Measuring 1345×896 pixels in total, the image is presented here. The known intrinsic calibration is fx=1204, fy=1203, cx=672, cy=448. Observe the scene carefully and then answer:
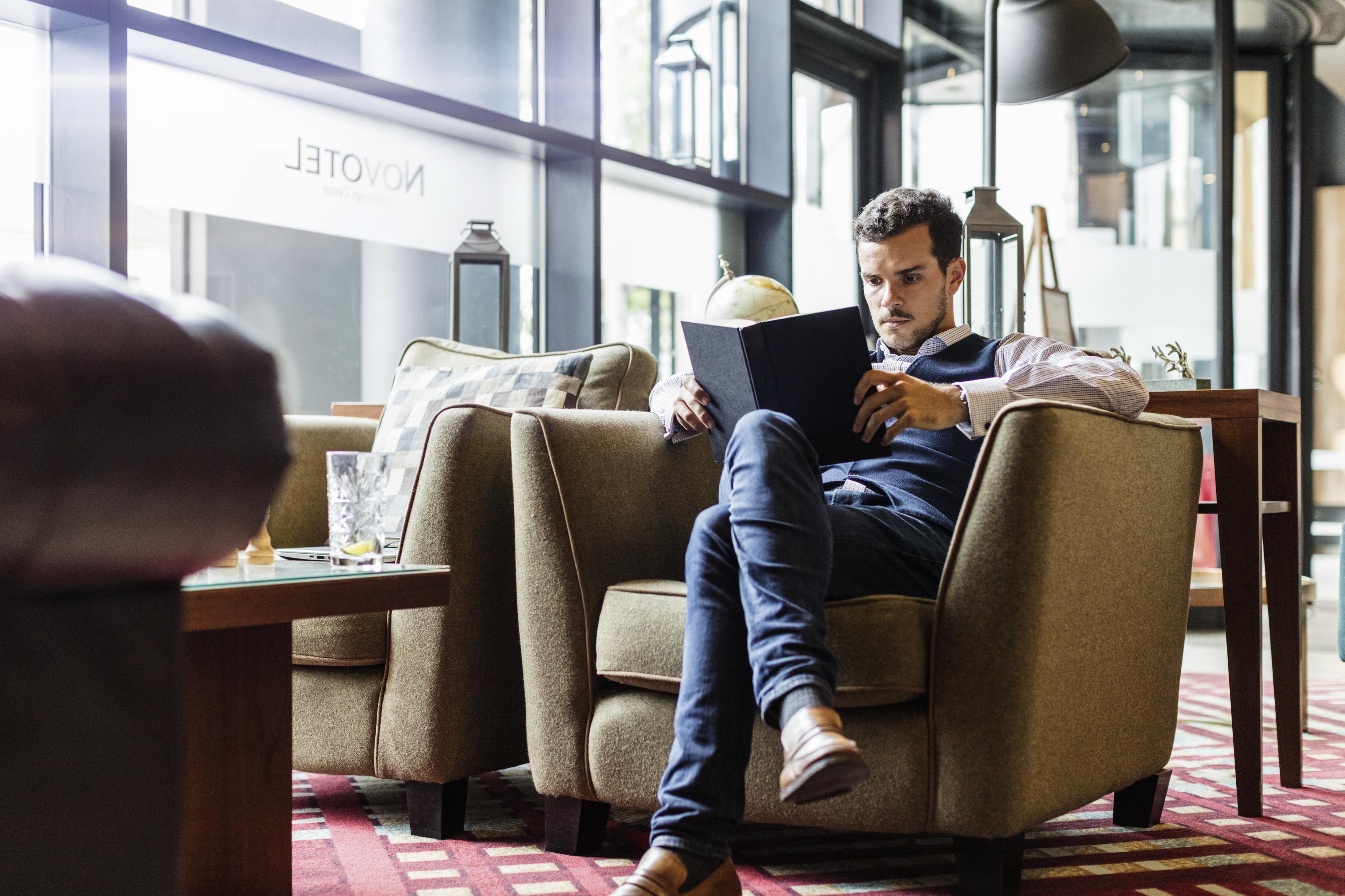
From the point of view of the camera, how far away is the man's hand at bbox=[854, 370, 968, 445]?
5.64ft

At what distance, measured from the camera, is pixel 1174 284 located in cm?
497

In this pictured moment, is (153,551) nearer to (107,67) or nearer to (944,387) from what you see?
(944,387)

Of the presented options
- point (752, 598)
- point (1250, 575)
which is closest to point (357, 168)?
point (752, 598)

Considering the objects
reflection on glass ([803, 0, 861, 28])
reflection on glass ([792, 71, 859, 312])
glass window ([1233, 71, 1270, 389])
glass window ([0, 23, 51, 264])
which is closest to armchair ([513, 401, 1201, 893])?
glass window ([0, 23, 51, 264])

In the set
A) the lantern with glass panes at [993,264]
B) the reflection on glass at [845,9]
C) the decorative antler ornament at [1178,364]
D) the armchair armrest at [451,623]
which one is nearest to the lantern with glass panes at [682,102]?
the reflection on glass at [845,9]

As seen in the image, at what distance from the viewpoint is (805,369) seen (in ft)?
5.61

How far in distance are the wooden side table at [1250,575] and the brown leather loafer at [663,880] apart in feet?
3.66

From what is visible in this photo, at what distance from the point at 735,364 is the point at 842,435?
19 cm

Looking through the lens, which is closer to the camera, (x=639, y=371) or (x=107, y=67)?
(x=639, y=371)

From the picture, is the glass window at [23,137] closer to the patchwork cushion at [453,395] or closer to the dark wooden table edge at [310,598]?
the patchwork cushion at [453,395]

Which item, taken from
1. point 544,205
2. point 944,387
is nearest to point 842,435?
point 944,387

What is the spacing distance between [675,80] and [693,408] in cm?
273

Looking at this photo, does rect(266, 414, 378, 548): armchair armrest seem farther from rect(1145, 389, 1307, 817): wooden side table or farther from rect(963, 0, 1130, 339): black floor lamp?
rect(1145, 389, 1307, 817): wooden side table

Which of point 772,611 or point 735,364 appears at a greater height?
point 735,364
